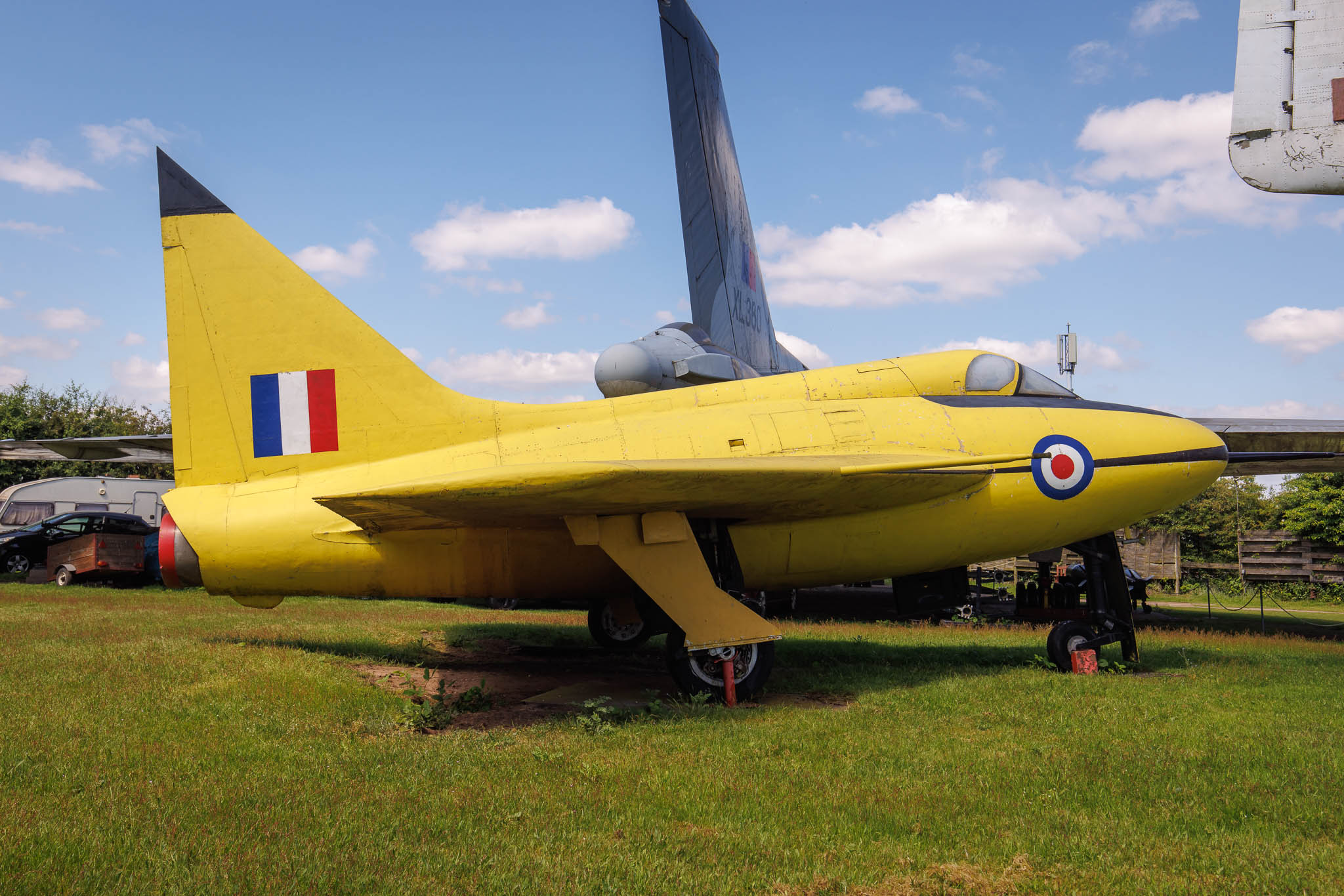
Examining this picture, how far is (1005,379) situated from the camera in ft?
31.0

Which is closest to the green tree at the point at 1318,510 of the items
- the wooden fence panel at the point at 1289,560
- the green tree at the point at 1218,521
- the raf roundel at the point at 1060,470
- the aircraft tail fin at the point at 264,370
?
the wooden fence panel at the point at 1289,560

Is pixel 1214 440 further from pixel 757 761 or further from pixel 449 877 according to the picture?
pixel 449 877

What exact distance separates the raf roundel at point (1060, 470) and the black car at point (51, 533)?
2283 centimetres

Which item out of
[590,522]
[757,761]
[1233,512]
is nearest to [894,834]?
[757,761]

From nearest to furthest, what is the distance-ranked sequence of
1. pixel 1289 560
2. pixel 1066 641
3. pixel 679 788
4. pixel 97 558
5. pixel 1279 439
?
pixel 679 788 < pixel 1066 641 < pixel 1279 439 < pixel 97 558 < pixel 1289 560

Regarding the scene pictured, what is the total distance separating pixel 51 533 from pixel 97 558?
529 centimetres

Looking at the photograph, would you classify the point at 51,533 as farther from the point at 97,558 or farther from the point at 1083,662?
the point at 1083,662

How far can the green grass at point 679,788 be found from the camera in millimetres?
3834

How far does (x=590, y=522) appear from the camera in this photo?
24.9ft

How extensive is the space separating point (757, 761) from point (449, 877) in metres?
2.53

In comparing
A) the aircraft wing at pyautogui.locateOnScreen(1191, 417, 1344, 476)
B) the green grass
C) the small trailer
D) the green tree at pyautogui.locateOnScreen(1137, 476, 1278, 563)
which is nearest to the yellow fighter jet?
the green grass

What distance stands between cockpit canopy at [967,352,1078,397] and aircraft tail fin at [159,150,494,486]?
5380 millimetres

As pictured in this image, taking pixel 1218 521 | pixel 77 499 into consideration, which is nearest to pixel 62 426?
pixel 77 499

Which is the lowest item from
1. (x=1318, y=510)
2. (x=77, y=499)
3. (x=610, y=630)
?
(x=1318, y=510)
